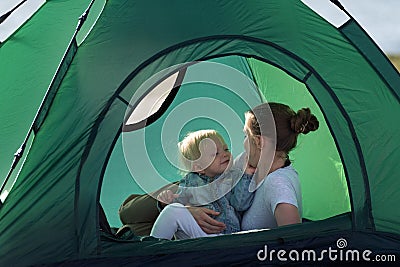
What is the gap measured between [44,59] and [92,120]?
1.83ft

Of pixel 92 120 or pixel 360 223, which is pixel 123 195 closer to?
pixel 92 120

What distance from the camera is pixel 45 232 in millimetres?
3225

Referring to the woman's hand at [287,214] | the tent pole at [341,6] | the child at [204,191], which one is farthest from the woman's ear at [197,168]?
the tent pole at [341,6]

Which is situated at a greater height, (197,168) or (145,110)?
(145,110)

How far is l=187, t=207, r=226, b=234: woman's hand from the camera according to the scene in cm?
354

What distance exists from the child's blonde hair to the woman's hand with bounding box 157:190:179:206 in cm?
14

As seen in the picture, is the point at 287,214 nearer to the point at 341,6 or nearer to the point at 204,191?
the point at 204,191

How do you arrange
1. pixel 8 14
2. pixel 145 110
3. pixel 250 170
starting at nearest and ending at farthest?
1. pixel 8 14
2. pixel 250 170
3. pixel 145 110

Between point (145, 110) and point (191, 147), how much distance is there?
254 mm

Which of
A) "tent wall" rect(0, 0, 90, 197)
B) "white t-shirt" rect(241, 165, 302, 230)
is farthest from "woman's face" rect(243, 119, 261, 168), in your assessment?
"tent wall" rect(0, 0, 90, 197)

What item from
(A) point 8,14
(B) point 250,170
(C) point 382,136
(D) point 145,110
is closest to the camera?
(C) point 382,136

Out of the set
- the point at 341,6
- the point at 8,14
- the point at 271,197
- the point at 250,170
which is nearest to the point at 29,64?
the point at 8,14

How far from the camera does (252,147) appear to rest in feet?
12.5

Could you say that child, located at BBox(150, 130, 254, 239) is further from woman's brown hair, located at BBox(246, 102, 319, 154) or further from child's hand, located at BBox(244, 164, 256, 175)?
woman's brown hair, located at BBox(246, 102, 319, 154)
